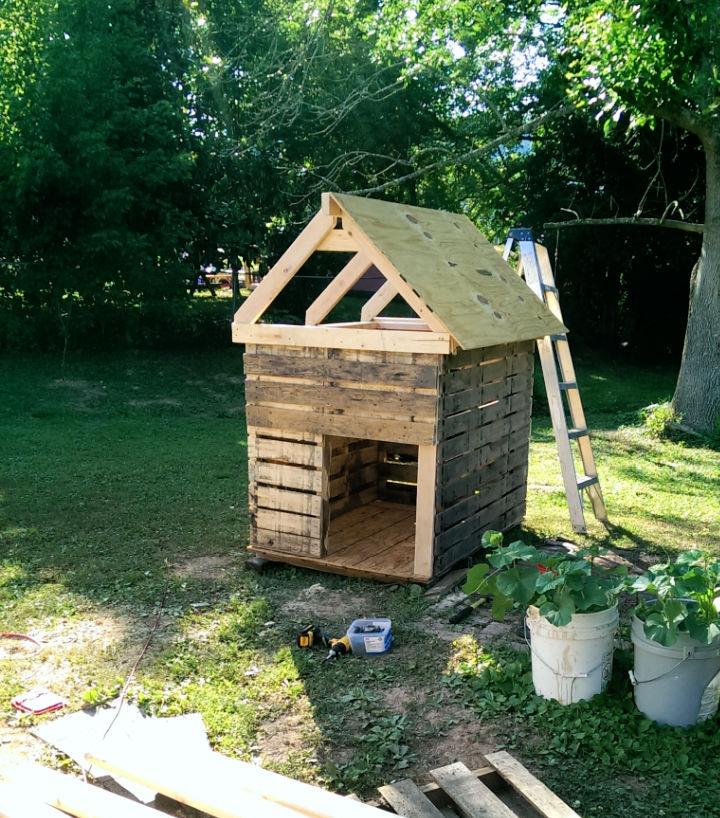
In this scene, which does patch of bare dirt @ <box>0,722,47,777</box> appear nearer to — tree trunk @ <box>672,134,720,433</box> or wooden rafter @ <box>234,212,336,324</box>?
wooden rafter @ <box>234,212,336,324</box>

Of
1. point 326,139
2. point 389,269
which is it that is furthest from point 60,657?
point 326,139

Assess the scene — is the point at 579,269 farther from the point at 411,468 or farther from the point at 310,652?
the point at 310,652

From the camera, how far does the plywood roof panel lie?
19.8 feet

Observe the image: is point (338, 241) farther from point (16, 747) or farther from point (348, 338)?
point (16, 747)

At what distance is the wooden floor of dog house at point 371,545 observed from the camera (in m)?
6.57

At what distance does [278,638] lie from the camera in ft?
18.0

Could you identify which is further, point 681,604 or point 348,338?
point 348,338

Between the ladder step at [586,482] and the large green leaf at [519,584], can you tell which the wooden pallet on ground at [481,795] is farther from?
the ladder step at [586,482]

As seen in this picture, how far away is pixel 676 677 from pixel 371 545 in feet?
11.1

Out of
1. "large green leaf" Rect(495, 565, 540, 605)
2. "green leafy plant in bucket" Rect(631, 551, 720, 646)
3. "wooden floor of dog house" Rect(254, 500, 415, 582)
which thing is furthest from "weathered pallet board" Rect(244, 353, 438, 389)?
"green leafy plant in bucket" Rect(631, 551, 720, 646)

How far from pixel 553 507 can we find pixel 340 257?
1275 cm

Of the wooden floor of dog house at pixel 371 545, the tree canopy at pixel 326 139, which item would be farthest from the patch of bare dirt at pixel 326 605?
the tree canopy at pixel 326 139

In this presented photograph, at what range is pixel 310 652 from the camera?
5281 millimetres

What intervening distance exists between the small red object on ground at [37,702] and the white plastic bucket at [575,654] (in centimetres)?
264
